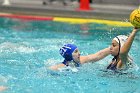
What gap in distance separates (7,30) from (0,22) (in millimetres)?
1402

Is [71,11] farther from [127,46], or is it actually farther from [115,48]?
[127,46]

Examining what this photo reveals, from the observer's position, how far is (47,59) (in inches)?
304

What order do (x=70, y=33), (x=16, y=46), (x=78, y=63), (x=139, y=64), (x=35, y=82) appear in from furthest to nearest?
(x=70, y=33) < (x=16, y=46) < (x=139, y=64) < (x=78, y=63) < (x=35, y=82)

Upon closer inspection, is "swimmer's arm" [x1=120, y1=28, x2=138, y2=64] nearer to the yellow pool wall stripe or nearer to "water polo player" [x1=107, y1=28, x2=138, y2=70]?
"water polo player" [x1=107, y1=28, x2=138, y2=70]

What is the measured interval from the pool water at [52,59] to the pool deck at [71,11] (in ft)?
3.92

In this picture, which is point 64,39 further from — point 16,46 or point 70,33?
point 16,46

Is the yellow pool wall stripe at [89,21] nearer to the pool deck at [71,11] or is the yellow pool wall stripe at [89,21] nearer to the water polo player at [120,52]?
the pool deck at [71,11]

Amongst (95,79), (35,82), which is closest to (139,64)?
(95,79)

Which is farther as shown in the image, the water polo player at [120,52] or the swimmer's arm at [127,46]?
the water polo player at [120,52]

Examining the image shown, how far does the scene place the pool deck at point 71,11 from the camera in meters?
12.9

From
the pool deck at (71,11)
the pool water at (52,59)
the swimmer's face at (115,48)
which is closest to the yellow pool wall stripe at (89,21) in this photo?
the pool water at (52,59)

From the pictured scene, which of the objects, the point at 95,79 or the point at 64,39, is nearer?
the point at 95,79

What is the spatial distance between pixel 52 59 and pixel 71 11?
5.64 metres

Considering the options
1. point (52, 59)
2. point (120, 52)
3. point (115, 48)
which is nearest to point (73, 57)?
point (115, 48)
